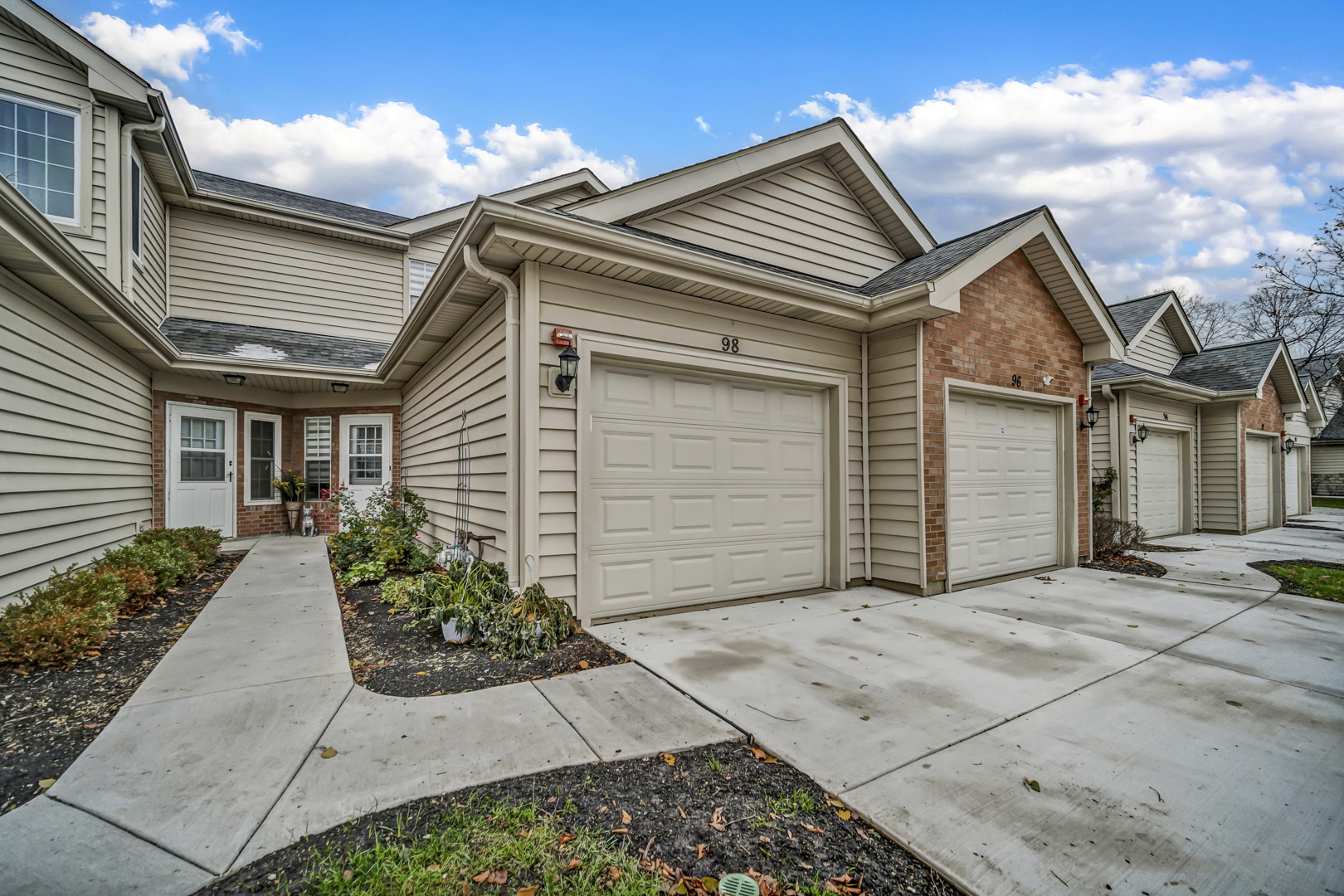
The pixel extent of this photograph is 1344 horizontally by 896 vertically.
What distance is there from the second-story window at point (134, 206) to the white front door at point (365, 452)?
3.65 m

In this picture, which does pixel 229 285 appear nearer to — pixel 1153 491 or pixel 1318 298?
pixel 1153 491

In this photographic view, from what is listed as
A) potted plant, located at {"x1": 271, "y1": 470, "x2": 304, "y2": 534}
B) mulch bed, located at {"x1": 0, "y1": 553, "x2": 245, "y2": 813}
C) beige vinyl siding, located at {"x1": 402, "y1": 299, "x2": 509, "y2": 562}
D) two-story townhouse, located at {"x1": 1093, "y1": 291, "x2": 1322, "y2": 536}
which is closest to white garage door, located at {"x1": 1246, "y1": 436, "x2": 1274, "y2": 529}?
two-story townhouse, located at {"x1": 1093, "y1": 291, "x2": 1322, "y2": 536}

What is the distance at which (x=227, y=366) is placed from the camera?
26.3 ft

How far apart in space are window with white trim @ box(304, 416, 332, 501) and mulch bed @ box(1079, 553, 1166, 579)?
12006 mm

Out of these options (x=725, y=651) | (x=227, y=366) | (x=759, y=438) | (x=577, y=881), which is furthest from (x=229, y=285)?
(x=577, y=881)

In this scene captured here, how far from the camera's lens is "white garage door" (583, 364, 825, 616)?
4793mm

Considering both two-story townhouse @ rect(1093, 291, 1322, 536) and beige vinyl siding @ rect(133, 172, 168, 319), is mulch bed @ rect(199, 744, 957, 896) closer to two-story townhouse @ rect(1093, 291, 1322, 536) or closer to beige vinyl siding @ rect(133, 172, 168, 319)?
beige vinyl siding @ rect(133, 172, 168, 319)

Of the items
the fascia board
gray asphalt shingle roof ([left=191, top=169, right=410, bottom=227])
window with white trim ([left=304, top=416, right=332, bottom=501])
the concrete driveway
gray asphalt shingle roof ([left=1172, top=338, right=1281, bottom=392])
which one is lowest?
the concrete driveway

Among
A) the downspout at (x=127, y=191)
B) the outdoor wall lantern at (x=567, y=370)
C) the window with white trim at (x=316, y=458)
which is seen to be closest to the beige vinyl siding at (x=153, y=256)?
the downspout at (x=127, y=191)

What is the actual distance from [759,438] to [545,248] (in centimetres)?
266

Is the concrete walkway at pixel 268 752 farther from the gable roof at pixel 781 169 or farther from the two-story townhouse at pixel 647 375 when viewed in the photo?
the gable roof at pixel 781 169

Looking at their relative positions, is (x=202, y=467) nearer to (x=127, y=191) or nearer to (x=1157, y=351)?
(x=127, y=191)

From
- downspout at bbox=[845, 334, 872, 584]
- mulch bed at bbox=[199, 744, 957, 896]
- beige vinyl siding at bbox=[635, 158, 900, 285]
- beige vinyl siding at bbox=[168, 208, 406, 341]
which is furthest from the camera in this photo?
beige vinyl siding at bbox=[168, 208, 406, 341]

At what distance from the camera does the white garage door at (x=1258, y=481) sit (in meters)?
12.4
